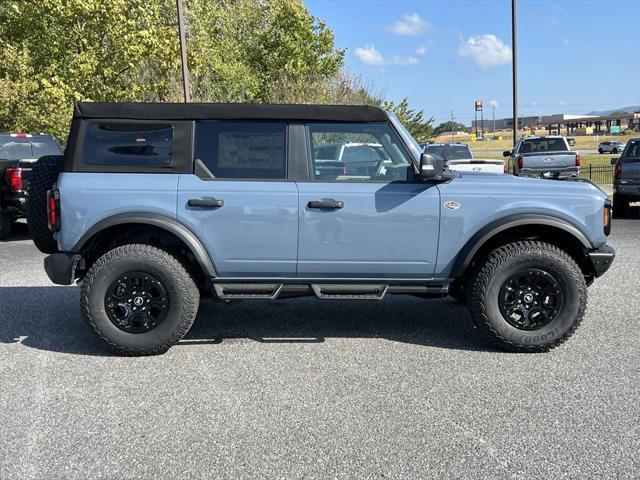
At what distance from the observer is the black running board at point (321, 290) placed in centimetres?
Answer: 472

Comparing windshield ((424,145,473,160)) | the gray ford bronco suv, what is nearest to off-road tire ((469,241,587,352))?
the gray ford bronco suv

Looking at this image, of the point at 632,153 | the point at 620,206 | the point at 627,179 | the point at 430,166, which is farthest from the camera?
the point at 620,206

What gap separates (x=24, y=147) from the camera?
1178cm

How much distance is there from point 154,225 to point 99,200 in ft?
1.47

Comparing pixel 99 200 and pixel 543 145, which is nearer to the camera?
pixel 99 200

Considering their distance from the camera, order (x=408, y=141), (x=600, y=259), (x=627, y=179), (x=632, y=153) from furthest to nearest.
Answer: (x=632, y=153)
(x=627, y=179)
(x=408, y=141)
(x=600, y=259)

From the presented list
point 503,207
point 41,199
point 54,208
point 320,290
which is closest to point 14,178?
point 41,199

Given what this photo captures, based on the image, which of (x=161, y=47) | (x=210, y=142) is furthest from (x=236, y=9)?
(x=210, y=142)

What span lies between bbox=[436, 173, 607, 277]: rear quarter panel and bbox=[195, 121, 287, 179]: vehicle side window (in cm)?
130

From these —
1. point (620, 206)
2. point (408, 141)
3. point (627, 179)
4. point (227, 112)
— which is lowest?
point (620, 206)

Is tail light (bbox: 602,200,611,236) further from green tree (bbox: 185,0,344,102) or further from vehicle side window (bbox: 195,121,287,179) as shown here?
green tree (bbox: 185,0,344,102)

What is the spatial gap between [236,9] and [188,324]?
38.2m

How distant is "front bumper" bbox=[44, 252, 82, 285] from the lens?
4.62 metres

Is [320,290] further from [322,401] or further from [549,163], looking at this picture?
[549,163]
